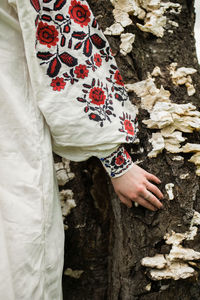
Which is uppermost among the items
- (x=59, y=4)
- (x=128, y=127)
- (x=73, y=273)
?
(x=59, y=4)

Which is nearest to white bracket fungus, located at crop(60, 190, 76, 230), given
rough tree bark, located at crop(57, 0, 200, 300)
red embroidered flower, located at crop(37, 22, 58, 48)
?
rough tree bark, located at crop(57, 0, 200, 300)

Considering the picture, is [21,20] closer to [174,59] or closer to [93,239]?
[174,59]

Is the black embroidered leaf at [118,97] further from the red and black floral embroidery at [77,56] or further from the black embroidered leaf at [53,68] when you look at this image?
the black embroidered leaf at [53,68]

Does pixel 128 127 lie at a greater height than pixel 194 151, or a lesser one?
greater

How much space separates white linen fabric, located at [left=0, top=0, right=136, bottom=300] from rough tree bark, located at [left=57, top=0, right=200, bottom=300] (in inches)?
8.7

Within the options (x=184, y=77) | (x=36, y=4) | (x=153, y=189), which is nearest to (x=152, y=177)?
(x=153, y=189)

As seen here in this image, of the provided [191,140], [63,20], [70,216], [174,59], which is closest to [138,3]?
[174,59]

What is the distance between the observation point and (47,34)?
0.69 meters

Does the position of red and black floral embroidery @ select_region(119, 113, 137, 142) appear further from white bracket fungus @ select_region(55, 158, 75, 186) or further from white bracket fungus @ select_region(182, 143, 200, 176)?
white bracket fungus @ select_region(55, 158, 75, 186)

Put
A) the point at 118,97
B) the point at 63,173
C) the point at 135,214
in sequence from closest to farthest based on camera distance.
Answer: the point at 118,97, the point at 135,214, the point at 63,173

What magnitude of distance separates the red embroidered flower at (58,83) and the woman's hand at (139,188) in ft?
0.99

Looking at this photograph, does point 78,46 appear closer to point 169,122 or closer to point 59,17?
point 59,17

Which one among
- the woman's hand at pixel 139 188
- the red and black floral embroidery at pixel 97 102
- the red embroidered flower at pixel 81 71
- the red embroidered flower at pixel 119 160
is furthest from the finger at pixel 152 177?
the red embroidered flower at pixel 81 71

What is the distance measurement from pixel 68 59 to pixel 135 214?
20.2 inches
